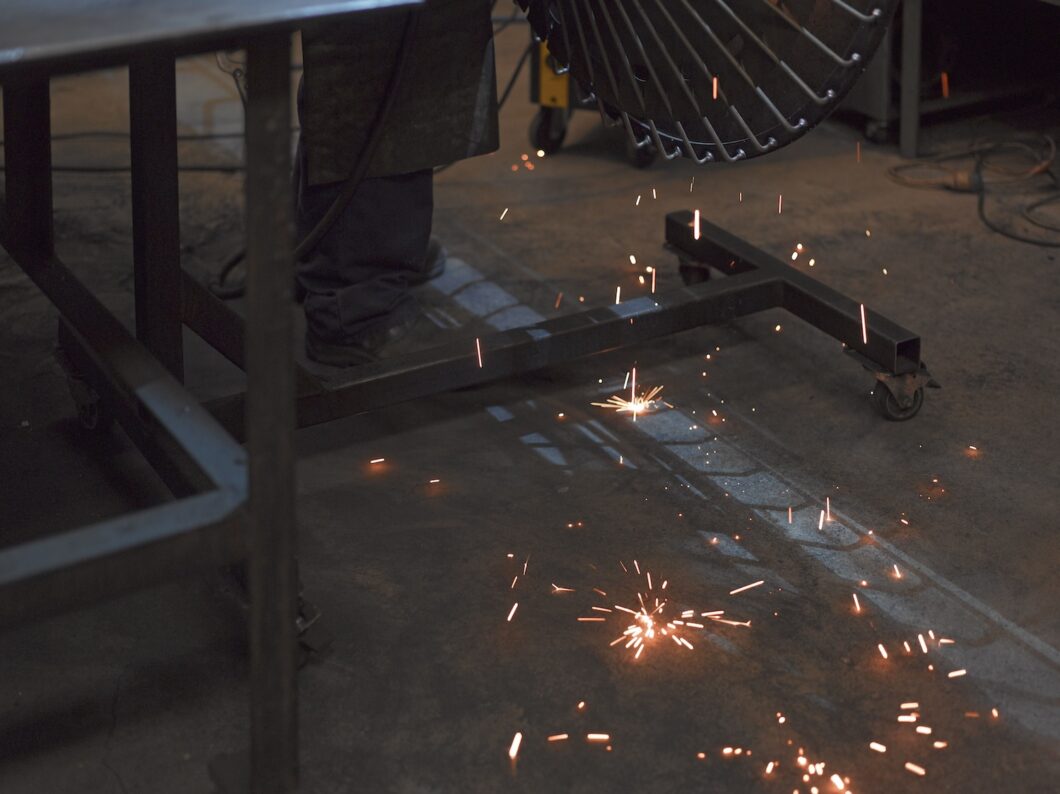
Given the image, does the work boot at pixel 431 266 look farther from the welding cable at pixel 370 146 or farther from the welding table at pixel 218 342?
the welding table at pixel 218 342

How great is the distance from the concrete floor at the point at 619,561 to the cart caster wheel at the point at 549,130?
2.24 ft

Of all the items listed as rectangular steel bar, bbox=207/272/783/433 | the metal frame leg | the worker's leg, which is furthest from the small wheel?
the metal frame leg

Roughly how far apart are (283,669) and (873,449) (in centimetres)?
115

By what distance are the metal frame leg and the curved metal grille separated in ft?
4.75

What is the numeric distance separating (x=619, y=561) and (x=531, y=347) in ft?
1.48

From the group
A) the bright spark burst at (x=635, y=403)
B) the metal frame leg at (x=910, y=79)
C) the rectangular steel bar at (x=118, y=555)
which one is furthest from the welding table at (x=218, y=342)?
the metal frame leg at (x=910, y=79)

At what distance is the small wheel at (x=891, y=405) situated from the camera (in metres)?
2.25

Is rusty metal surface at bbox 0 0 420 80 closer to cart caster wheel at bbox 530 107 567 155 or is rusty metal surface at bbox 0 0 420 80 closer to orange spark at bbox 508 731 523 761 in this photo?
orange spark at bbox 508 731 523 761

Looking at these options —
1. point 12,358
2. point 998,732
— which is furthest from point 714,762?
point 12,358

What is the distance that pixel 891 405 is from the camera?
7.39 ft

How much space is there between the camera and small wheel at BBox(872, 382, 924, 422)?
225cm

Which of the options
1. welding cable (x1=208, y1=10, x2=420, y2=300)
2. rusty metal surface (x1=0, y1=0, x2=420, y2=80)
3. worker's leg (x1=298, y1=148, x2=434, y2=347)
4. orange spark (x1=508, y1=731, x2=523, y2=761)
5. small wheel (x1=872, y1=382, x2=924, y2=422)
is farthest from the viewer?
worker's leg (x1=298, y1=148, x2=434, y2=347)

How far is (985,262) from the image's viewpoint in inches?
113

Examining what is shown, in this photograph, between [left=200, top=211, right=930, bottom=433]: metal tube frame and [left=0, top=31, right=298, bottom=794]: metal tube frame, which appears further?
[left=200, top=211, right=930, bottom=433]: metal tube frame
